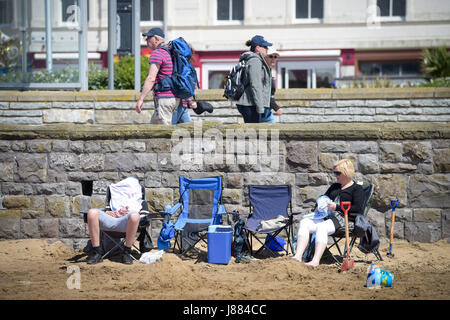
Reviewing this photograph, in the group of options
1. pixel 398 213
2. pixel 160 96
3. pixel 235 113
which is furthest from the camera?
pixel 235 113

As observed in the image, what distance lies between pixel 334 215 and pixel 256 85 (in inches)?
95.3

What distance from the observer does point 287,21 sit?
2216 centimetres

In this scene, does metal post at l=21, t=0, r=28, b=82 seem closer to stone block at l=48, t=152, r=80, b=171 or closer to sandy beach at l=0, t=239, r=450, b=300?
stone block at l=48, t=152, r=80, b=171

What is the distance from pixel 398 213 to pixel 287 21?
1406cm

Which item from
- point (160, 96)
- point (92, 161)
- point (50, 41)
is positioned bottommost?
point (92, 161)

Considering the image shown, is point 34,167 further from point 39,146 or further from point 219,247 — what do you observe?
point 219,247

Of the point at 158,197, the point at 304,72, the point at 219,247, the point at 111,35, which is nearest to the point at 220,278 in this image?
the point at 219,247

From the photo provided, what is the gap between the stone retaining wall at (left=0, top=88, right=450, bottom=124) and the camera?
11.7m

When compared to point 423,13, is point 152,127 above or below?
below

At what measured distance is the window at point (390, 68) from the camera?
22.2 m

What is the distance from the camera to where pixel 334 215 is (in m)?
8.10

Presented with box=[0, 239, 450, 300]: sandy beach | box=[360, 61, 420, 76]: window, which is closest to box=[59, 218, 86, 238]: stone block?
box=[0, 239, 450, 300]: sandy beach
